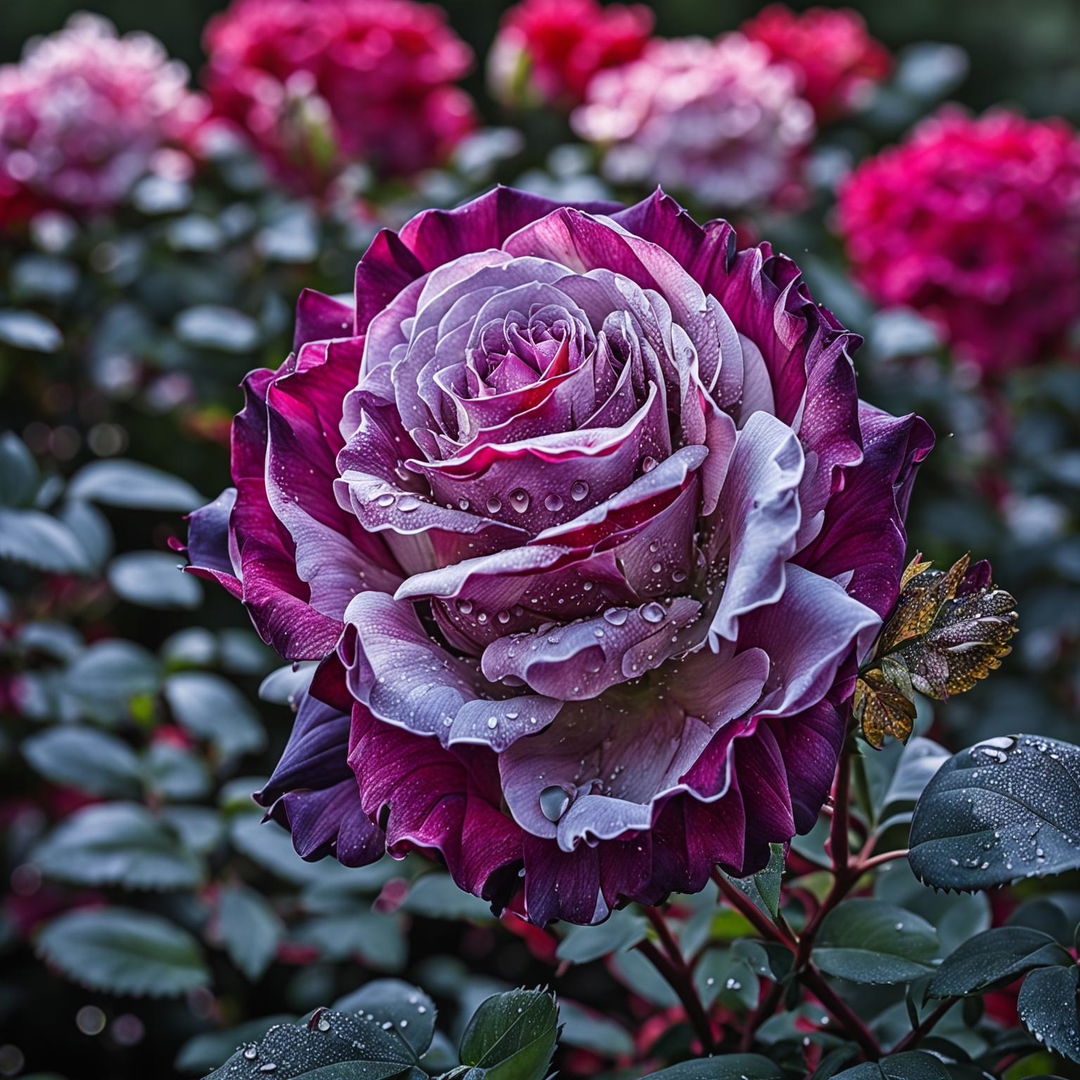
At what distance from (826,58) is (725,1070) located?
1228 mm

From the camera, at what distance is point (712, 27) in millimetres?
3289

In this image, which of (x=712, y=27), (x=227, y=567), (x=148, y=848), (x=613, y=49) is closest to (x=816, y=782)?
(x=227, y=567)

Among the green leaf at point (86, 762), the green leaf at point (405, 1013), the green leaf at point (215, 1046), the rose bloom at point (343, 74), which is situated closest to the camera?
the green leaf at point (405, 1013)

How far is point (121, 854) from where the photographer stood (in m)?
0.74

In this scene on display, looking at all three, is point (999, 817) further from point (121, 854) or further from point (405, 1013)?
point (121, 854)

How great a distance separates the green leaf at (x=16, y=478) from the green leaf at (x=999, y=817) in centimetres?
59

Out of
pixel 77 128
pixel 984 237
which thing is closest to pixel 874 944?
pixel 984 237

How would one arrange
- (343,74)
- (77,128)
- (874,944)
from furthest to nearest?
(343,74) < (77,128) < (874,944)

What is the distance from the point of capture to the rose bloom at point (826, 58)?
4.43 feet

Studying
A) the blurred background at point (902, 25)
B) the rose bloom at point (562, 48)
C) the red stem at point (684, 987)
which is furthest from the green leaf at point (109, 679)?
the blurred background at point (902, 25)

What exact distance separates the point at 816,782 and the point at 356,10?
1.17m

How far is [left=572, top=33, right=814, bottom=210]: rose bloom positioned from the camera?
119 centimetres

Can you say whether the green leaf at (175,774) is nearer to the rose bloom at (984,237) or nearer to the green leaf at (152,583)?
the green leaf at (152,583)

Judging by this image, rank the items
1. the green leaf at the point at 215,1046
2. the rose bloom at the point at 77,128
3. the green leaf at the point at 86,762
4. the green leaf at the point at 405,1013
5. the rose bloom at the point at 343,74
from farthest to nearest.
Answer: the rose bloom at the point at 343,74 < the rose bloom at the point at 77,128 < the green leaf at the point at 86,762 < the green leaf at the point at 215,1046 < the green leaf at the point at 405,1013
